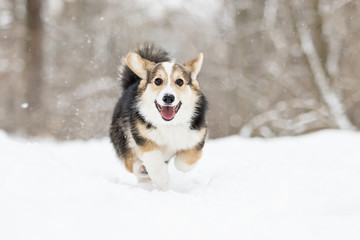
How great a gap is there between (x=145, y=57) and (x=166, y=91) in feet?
4.44

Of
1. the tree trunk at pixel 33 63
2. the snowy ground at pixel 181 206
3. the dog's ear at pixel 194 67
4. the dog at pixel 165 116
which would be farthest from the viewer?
the tree trunk at pixel 33 63

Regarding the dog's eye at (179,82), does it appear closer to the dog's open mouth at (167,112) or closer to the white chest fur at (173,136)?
the dog's open mouth at (167,112)

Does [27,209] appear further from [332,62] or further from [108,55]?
[108,55]

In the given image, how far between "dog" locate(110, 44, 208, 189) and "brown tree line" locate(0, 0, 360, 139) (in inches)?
284

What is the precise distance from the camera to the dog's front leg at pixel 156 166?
3.97 metres

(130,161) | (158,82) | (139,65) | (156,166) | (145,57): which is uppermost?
(145,57)

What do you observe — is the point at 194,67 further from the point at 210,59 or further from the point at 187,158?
the point at 210,59

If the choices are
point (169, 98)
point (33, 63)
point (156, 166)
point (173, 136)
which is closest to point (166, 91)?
point (169, 98)

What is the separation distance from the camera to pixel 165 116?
3799 mm

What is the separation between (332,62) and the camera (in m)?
11.7

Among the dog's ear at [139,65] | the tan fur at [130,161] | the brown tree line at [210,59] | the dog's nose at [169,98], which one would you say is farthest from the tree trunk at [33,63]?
the dog's nose at [169,98]

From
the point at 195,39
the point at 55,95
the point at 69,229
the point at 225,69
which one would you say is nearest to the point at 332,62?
the point at 225,69

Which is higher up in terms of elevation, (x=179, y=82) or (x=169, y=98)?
(x=179, y=82)

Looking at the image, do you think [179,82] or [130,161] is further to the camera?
[130,161]
